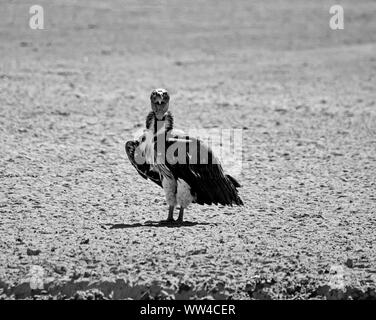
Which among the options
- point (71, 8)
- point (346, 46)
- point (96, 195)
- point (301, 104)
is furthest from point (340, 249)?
point (71, 8)

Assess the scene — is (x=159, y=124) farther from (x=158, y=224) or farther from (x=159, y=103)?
(x=158, y=224)

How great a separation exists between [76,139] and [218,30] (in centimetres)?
1229

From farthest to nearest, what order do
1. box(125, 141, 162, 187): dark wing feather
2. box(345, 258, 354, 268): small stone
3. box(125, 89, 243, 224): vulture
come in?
box(125, 141, 162, 187): dark wing feather < box(125, 89, 243, 224): vulture < box(345, 258, 354, 268): small stone

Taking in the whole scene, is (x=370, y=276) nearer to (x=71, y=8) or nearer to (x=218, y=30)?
(x=218, y=30)

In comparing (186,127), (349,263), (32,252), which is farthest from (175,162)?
(186,127)

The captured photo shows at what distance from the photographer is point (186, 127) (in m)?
12.4

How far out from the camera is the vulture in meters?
7.22

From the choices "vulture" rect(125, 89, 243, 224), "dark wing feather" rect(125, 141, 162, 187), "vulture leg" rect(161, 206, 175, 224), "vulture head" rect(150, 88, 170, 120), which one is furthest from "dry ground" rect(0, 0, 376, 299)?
"vulture head" rect(150, 88, 170, 120)

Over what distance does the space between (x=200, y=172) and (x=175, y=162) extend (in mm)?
238

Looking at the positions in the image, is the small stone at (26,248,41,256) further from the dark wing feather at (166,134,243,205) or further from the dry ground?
the dark wing feather at (166,134,243,205)

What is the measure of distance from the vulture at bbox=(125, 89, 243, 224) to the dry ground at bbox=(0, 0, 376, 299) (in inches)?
12.1

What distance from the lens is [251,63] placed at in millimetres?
18453

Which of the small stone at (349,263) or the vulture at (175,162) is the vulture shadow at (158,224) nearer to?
the vulture at (175,162)

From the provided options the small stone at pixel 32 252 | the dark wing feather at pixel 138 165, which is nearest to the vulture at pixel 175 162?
the dark wing feather at pixel 138 165
